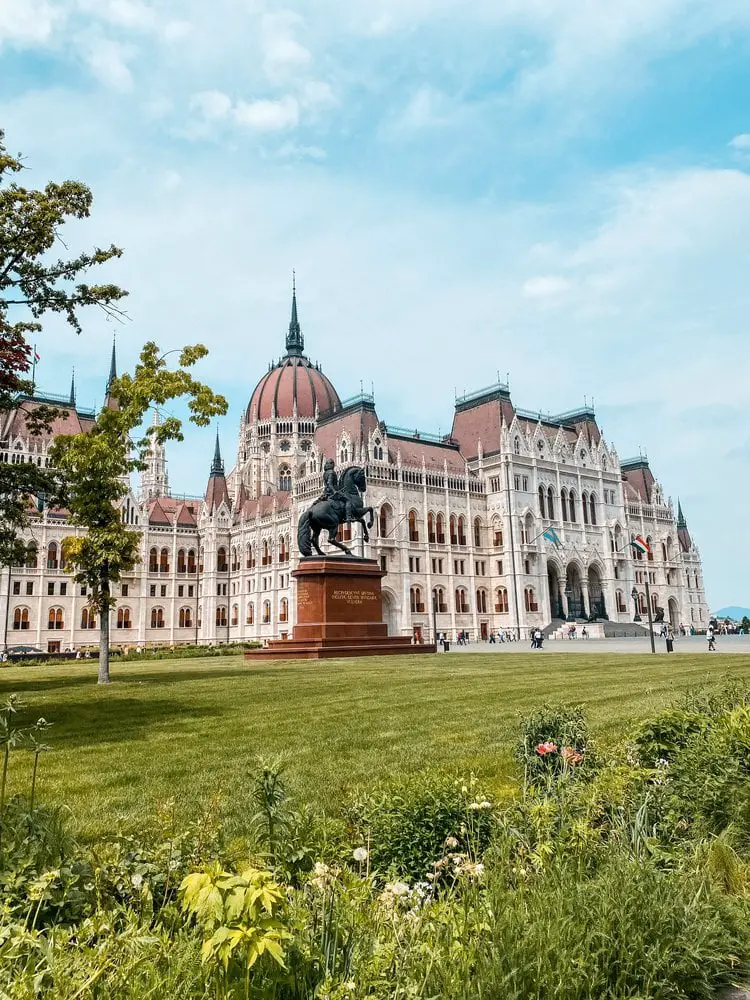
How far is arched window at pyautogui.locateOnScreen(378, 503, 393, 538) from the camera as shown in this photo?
69250 millimetres

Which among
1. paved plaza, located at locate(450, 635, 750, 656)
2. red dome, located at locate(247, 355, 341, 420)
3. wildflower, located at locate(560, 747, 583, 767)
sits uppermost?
red dome, located at locate(247, 355, 341, 420)

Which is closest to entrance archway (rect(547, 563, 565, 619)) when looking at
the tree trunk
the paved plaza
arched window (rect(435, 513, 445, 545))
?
arched window (rect(435, 513, 445, 545))

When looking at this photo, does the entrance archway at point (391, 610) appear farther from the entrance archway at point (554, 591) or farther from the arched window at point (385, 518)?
the entrance archway at point (554, 591)

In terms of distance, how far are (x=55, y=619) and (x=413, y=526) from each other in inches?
1561

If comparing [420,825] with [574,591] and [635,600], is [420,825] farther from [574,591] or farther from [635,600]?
[635,600]

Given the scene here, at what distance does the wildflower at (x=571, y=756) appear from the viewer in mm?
6027

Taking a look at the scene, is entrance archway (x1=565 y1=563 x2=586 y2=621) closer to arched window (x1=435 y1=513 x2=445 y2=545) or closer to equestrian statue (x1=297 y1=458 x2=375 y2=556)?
arched window (x1=435 y1=513 x2=445 y2=545)

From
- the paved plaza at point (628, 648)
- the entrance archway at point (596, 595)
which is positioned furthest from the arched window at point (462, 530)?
the paved plaza at point (628, 648)

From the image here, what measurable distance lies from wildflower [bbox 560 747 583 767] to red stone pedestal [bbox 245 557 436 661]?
2638cm

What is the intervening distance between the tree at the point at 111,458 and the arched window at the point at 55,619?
5794 cm

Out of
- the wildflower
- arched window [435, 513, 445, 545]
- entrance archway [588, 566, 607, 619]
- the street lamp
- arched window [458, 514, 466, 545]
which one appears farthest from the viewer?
the street lamp

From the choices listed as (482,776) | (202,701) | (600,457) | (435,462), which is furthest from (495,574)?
(482,776)

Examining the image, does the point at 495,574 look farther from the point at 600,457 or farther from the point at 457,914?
the point at 457,914

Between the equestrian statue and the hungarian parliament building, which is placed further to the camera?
the hungarian parliament building
